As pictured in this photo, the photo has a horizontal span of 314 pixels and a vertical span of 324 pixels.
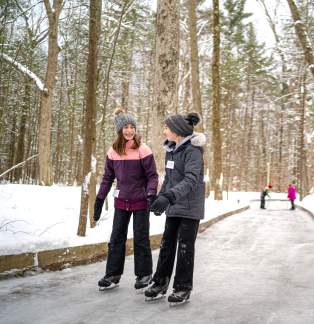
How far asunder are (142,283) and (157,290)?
399 millimetres

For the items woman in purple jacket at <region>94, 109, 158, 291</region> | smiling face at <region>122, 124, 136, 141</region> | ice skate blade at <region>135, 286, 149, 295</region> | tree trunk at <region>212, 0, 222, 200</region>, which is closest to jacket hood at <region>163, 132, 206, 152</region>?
woman in purple jacket at <region>94, 109, 158, 291</region>

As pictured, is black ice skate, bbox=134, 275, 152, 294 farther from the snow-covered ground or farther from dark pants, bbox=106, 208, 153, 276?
the snow-covered ground

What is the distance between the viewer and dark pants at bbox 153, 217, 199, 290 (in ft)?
14.7

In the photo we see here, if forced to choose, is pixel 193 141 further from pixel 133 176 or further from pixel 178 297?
pixel 178 297

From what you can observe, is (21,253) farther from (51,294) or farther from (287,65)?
(287,65)

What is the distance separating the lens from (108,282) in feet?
16.0

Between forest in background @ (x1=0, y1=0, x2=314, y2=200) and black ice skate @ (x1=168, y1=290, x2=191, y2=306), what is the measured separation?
11.6ft

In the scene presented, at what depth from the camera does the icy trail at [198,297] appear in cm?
392

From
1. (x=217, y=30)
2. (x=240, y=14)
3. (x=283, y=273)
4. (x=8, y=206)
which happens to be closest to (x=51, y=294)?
(x=283, y=273)

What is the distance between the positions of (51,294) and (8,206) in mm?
4072

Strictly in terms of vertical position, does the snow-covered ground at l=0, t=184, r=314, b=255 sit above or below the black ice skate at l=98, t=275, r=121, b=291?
above

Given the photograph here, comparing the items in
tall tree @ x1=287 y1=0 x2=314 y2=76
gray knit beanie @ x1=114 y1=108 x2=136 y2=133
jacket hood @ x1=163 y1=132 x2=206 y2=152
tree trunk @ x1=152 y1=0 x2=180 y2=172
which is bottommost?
jacket hood @ x1=163 y1=132 x2=206 y2=152

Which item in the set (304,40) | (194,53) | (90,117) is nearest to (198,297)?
(90,117)

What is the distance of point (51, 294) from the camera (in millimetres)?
4641
